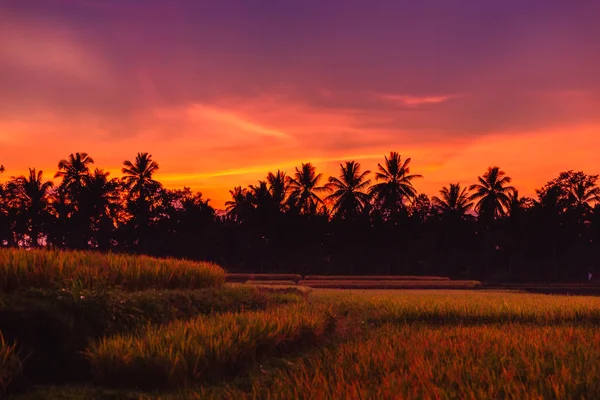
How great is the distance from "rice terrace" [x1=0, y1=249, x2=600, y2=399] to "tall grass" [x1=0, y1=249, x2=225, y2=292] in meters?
0.03

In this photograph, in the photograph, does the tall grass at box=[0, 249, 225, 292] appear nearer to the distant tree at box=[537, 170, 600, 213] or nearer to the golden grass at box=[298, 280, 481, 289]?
the golden grass at box=[298, 280, 481, 289]

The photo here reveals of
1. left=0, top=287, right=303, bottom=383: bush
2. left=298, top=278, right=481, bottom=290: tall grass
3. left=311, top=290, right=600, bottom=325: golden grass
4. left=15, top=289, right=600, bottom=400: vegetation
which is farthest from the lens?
left=298, top=278, right=481, bottom=290: tall grass

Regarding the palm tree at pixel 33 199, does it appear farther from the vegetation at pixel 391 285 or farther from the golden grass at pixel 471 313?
the golden grass at pixel 471 313

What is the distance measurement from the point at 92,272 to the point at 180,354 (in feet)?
14.4

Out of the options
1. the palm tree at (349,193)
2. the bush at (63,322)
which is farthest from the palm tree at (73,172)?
the bush at (63,322)

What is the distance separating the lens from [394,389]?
18.1 feet

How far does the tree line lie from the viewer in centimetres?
5159

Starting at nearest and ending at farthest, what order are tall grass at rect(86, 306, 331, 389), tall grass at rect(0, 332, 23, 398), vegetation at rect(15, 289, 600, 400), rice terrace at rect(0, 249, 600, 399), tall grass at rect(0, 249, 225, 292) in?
1. vegetation at rect(15, 289, 600, 400)
2. rice terrace at rect(0, 249, 600, 399)
3. tall grass at rect(0, 332, 23, 398)
4. tall grass at rect(86, 306, 331, 389)
5. tall grass at rect(0, 249, 225, 292)

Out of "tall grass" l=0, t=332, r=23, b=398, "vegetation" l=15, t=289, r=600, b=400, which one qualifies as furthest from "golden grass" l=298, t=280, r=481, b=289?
"tall grass" l=0, t=332, r=23, b=398

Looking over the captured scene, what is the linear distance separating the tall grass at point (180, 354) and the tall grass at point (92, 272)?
2377mm

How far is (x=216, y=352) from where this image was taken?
22.5 feet

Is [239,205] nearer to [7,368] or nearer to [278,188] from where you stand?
[278,188]

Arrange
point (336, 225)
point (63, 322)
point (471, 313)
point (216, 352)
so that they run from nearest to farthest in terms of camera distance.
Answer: point (216, 352) → point (63, 322) → point (471, 313) → point (336, 225)

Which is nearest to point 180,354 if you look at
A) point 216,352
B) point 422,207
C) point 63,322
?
point 216,352
